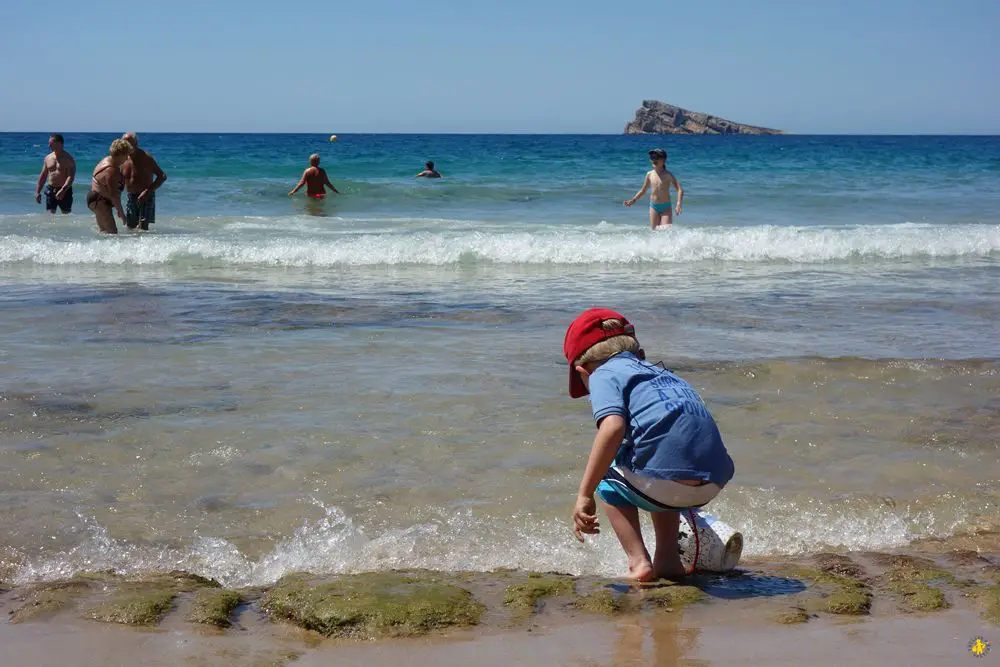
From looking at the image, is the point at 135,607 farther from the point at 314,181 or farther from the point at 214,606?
the point at 314,181

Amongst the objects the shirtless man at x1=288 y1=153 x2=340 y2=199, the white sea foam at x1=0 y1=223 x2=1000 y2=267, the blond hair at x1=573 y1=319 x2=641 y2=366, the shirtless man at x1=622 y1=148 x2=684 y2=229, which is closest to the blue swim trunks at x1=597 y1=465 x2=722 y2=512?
the blond hair at x1=573 y1=319 x2=641 y2=366

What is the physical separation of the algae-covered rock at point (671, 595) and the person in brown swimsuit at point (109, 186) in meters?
11.3

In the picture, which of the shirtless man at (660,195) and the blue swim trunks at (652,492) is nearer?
the blue swim trunks at (652,492)

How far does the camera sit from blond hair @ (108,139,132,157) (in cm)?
1284

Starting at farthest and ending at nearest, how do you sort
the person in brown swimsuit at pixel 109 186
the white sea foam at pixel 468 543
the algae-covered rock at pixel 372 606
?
the person in brown swimsuit at pixel 109 186 → the white sea foam at pixel 468 543 → the algae-covered rock at pixel 372 606

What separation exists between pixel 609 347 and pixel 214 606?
4.92ft

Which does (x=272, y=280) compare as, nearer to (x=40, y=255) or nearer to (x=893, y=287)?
(x=40, y=255)

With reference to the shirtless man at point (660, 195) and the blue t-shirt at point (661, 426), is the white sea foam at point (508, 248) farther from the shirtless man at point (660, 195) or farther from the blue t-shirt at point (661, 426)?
the blue t-shirt at point (661, 426)

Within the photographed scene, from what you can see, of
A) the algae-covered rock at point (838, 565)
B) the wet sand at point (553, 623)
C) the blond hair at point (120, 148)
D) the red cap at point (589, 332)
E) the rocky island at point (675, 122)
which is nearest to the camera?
the wet sand at point (553, 623)

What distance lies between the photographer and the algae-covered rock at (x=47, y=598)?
3047 mm

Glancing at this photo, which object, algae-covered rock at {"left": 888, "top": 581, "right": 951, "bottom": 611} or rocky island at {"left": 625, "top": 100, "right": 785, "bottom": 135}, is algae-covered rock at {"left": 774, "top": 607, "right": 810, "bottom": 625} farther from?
rocky island at {"left": 625, "top": 100, "right": 785, "bottom": 135}

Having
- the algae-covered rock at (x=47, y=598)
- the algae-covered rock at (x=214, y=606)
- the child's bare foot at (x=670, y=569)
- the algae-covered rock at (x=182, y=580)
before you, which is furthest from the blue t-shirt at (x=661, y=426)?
the algae-covered rock at (x=47, y=598)

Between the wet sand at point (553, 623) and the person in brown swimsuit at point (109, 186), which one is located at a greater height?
the person in brown swimsuit at point (109, 186)

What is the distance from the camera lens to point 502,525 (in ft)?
13.4
